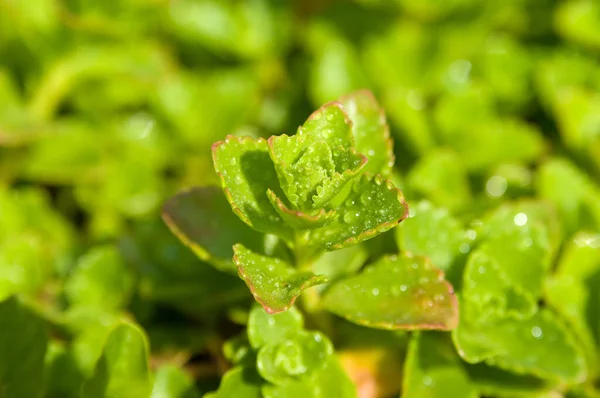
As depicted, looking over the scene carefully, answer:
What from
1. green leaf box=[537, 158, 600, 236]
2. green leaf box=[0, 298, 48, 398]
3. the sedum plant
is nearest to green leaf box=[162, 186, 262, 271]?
the sedum plant

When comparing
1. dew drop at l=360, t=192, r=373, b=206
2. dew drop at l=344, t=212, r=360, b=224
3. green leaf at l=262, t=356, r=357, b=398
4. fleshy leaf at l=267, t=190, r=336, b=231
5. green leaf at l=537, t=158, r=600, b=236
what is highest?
fleshy leaf at l=267, t=190, r=336, b=231

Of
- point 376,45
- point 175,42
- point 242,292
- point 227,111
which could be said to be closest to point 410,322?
point 242,292

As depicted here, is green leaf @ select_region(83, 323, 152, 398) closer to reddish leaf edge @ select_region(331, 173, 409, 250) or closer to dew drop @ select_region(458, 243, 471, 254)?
reddish leaf edge @ select_region(331, 173, 409, 250)

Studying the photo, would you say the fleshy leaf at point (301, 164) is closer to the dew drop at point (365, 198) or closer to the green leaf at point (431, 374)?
the dew drop at point (365, 198)

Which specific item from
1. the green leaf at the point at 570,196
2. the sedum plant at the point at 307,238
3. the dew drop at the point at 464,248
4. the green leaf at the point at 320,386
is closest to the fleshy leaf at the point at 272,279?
the sedum plant at the point at 307,238

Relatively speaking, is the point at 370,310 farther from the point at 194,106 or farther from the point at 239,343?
the point at 194,106
